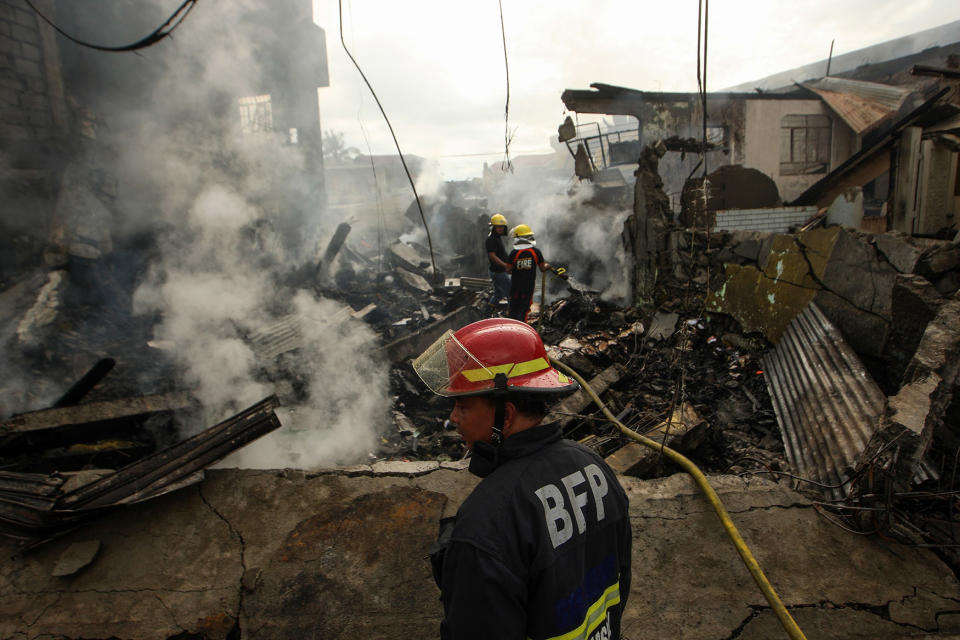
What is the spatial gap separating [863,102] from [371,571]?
21.5 meters

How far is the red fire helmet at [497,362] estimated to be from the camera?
1.30 meters

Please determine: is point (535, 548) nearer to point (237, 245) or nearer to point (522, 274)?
point (522, 274)

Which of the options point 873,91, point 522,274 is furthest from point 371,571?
point 873,91

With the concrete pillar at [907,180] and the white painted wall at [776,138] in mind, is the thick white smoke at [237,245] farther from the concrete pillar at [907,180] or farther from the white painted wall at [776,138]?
the white painted wall at [776,138]

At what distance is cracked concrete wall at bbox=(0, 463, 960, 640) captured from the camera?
2176 mm

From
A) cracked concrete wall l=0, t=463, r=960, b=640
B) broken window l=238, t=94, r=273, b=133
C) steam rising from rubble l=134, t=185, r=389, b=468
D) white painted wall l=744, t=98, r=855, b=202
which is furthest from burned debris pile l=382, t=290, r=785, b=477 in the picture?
white painted wall l=744, t=98, r=855, b=202

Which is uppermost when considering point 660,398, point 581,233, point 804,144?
point 804,144

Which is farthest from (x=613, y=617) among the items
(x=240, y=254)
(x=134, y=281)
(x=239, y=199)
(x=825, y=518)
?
(x=239, y=199)

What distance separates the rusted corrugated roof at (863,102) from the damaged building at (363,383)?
2076 millimetres

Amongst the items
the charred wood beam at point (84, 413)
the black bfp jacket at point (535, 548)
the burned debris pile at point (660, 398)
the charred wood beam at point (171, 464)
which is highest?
the black bfp jacket at point (535, 548)

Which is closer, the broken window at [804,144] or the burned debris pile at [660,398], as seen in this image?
the burned debris pile at [660,398]

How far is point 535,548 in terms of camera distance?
1.11 m

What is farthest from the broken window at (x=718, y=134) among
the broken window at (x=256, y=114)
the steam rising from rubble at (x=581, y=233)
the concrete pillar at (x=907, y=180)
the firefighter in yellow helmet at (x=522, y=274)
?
the broken window at (x=256, y=114)

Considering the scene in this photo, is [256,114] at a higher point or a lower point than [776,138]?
higher
